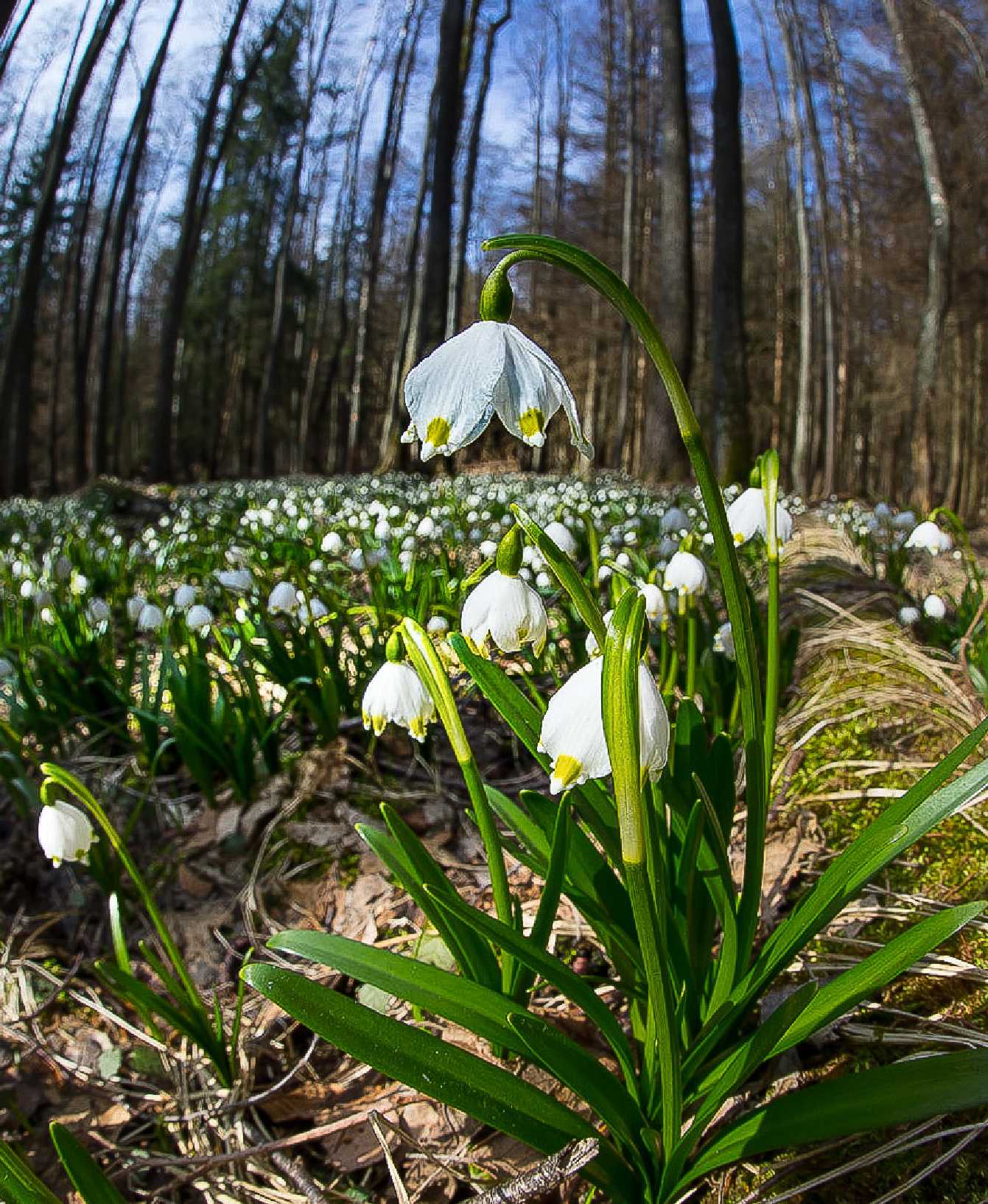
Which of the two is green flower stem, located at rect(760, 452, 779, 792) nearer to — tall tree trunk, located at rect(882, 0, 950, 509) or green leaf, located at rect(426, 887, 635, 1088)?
green leaf, located at rect(426, 887, 635, 1088)

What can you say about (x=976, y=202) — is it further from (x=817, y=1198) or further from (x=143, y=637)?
(x=817, y=1198)

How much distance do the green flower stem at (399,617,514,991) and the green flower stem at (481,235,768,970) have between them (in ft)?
1.07

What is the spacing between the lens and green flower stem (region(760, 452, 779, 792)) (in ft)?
3.68

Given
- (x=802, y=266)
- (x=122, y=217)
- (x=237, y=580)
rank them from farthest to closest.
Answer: (x=122, y=217) → (x=802, y=266) → (x=237, y=580)

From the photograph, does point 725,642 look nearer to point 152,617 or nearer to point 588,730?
point 588,730

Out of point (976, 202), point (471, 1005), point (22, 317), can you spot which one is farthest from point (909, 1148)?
point (976, 202)

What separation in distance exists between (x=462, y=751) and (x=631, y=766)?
0.41 m

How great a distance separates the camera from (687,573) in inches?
65.4

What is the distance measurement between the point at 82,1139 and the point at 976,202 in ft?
55.0

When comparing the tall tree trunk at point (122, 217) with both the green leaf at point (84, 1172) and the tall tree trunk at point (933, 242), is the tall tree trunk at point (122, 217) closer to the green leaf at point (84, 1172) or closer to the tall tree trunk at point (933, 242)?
the tall tree trunk at point (933, 242)

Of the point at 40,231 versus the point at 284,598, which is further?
the point at 40,231

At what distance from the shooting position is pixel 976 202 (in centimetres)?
1367

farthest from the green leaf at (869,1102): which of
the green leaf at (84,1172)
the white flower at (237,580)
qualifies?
the white flower at (237,580)

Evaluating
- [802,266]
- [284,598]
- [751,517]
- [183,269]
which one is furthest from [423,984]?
[183,269]
